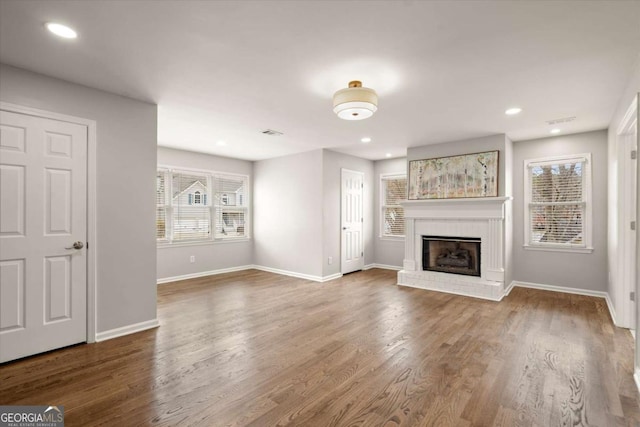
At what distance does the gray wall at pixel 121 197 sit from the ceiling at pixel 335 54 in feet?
0.57

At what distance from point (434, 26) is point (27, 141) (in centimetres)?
344

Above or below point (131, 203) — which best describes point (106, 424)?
below

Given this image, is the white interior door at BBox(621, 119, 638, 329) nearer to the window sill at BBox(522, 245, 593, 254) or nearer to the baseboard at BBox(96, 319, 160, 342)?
the window sill at BBox(522, 245, 593, 254)

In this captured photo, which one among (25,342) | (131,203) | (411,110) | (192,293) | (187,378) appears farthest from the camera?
(192,293)

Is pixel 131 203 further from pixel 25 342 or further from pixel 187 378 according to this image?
pixel 187 378

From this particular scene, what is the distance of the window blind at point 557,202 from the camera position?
483 centimetres

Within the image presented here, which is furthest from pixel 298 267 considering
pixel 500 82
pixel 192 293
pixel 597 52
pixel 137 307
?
pixel 597 52

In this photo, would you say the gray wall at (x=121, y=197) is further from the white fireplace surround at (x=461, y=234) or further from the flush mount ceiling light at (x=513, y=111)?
the flush mount ceiling light at (x=513, y=111)

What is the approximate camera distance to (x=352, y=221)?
6582 mm

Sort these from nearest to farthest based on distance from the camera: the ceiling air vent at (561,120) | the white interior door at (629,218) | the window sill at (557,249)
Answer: the white interior door at (629,218) < the ceiling air vent at (561,120) < the window sill at (557,249)

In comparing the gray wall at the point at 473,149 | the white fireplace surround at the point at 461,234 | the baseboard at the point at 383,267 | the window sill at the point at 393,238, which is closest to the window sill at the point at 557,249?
the white fireplace surround at the point at 461,234

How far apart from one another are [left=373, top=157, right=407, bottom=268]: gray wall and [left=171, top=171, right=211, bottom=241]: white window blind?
12.2ft


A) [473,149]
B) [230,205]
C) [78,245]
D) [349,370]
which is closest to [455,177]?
[473,149]

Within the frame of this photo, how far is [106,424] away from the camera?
1.86m
